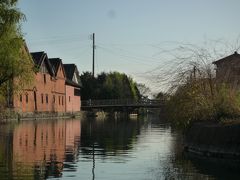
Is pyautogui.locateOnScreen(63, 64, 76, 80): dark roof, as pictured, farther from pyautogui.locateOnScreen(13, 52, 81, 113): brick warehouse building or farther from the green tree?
the green tree

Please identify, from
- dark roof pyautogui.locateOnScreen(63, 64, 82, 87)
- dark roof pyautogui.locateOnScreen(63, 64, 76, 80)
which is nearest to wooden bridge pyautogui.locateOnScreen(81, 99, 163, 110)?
dark roof pyautogui.locateOnScreen(63, 64, 82, 87)

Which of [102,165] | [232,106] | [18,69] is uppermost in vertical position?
[18,69]

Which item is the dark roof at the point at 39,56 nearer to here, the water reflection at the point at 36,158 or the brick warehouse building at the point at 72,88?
the brick warehouse building at the point at 72,88

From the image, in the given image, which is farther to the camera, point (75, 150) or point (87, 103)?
point (87, 103)

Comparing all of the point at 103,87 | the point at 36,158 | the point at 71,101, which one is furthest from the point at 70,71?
the point at 36,158

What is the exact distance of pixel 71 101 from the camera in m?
88.4

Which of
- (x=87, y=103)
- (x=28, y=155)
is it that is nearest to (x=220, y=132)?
(x=28, y=155)

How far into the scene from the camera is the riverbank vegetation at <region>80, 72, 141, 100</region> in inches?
3863

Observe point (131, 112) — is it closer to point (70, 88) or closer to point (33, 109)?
point (70, 88)

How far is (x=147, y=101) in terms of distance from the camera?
287 ft

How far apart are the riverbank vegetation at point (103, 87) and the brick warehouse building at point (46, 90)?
10.1 meters

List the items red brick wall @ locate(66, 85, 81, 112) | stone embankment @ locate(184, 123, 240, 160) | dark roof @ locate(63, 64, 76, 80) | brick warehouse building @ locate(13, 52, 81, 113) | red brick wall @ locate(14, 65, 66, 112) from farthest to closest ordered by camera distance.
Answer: dark roof @ locate(63, 64, 76, 80)
red brick wall @ locate(66, 85, 81, 112)
brick warehouse building @ locate(13, 52, 81, 113)
red brick wall @ locate(14, 65, 66, 112)
stone embankment @ locate(184, 123, 240, 160)

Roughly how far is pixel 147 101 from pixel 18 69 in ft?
174

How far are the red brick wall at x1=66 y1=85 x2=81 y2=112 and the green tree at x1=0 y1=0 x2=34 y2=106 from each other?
159 feet
